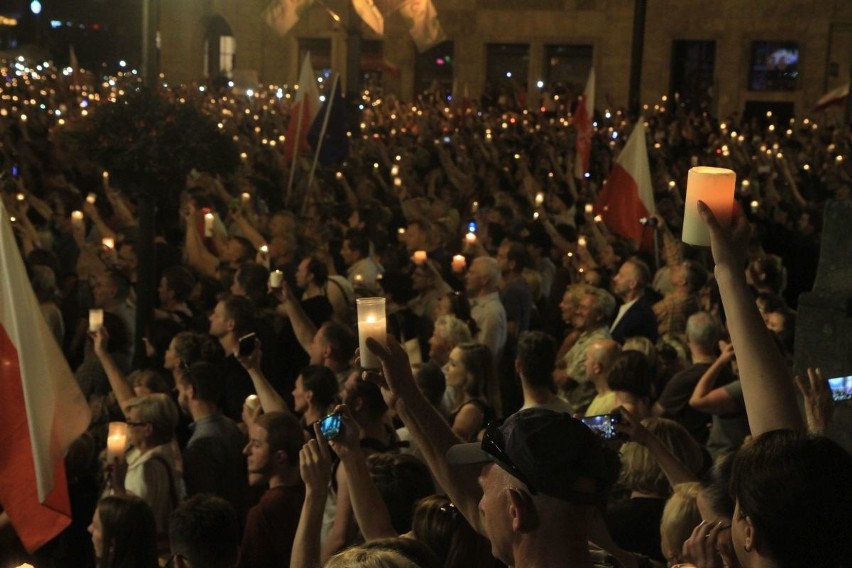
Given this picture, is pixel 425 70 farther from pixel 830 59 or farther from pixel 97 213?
pixel 97 213

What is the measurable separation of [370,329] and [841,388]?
120 centimetres

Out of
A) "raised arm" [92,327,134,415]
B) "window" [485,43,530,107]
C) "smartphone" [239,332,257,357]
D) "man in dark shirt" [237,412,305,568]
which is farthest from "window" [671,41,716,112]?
"man in dark shirt" [237,412,305,568]

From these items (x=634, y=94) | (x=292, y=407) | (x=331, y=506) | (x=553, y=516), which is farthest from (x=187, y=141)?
(x=634, y=94)

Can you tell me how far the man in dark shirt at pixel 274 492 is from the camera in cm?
421

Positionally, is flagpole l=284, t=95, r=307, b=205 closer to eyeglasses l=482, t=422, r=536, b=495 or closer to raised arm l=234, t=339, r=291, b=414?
raised arm l=234, t=339, r=291, b=414

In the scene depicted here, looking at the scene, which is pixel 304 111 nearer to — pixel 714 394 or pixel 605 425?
pixel 714 394

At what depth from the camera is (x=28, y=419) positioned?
12.8ft

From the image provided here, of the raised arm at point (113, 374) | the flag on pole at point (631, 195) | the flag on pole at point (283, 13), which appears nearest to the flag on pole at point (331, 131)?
the flag on pole at point (631, 195)

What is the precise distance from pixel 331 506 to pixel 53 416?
98 cm

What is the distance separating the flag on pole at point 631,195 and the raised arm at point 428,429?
710cm

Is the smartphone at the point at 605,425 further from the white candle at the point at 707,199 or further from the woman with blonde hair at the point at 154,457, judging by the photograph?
the woman with blonde hair at the point at 154,457

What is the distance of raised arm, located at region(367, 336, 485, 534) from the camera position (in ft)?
9.97

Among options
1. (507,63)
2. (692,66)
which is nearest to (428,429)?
(692,66)

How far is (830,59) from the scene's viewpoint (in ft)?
105
